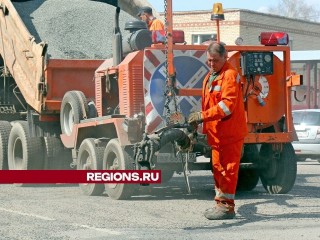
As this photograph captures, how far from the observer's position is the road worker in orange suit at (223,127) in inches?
403

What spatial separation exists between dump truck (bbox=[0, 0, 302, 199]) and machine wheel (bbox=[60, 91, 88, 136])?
0.01 metres

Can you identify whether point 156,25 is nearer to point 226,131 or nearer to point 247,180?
point 247,180

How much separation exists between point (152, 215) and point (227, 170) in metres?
0.98

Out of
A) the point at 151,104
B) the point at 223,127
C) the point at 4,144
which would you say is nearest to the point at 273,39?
the point at 151,104

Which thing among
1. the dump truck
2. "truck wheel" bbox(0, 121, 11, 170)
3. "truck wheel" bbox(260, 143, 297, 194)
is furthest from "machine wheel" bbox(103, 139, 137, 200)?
"truck wheel" bbox(0, 121, 11, 170)

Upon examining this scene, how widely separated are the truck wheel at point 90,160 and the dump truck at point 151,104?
0.01 meters

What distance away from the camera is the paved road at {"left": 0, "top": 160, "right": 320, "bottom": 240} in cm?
918

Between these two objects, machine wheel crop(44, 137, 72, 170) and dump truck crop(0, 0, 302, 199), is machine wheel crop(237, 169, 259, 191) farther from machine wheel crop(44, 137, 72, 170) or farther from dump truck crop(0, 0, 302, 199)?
machine wheel crop(44, 137, 72, 170)

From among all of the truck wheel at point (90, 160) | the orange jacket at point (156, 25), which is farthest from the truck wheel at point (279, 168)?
the orange jacket at point (156, 25)

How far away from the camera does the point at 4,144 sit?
1566 centimetres

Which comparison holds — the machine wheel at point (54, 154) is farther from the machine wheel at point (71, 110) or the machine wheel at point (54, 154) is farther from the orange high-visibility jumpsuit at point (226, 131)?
the orange high-visibility jumpsuit at point (226, 131)

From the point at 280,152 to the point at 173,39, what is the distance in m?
2.19

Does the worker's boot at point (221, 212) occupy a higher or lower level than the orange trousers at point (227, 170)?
lower

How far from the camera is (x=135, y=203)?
39.0 ft
